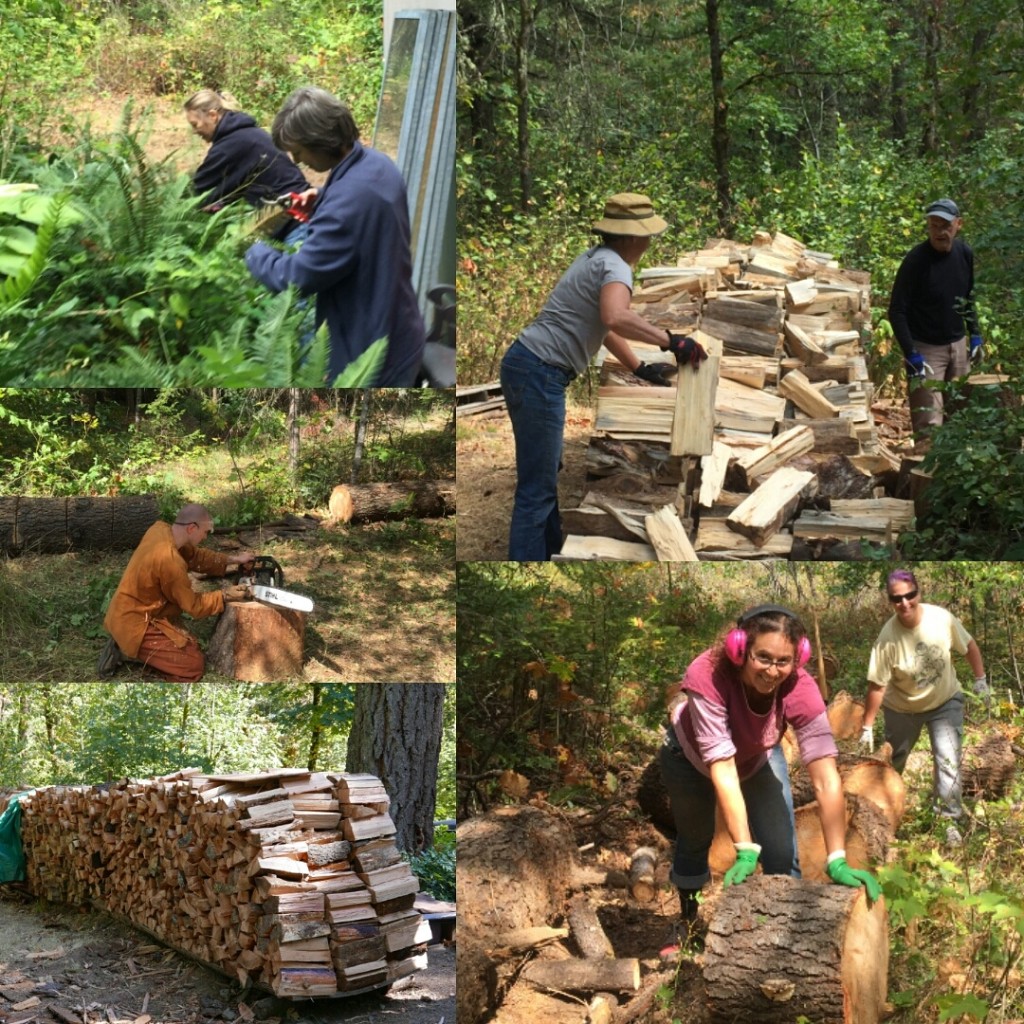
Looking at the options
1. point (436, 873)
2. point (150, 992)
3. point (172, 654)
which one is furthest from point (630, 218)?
point (150, 992)

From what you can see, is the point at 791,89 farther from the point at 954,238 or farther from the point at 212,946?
the point at 212,946

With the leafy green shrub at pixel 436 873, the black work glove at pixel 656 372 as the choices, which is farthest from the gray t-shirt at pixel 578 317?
the leafy green shrub at pixel 436 873

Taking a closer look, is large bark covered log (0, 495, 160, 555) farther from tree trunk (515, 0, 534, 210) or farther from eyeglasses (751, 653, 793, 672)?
eyeglasses (751, 653, 793, 672)

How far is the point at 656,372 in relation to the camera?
13.5 ft

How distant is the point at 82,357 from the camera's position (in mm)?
4039

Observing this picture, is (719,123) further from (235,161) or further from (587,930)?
(587,930)

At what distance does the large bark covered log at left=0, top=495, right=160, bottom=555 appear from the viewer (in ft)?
13.8

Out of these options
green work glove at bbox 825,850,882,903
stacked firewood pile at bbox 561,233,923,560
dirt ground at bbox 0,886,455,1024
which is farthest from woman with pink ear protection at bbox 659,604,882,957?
dirt ground at bbox 0,886,455,1024

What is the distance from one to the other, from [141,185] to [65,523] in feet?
3.84

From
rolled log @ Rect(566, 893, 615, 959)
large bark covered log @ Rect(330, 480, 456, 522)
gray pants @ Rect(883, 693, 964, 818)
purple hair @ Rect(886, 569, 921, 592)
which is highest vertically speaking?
large bark covered log @ Rect(330, 480, 456, 522)

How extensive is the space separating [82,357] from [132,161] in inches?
25.9

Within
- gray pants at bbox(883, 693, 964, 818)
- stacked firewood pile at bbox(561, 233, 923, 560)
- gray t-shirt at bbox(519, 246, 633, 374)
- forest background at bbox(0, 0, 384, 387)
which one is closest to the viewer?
forest background at bbox(0, 0, 384, 387)

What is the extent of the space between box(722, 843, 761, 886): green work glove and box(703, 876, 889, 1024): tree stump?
0.03 meters

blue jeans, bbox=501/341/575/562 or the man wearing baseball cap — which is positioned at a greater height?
the man wearing baseball cap
